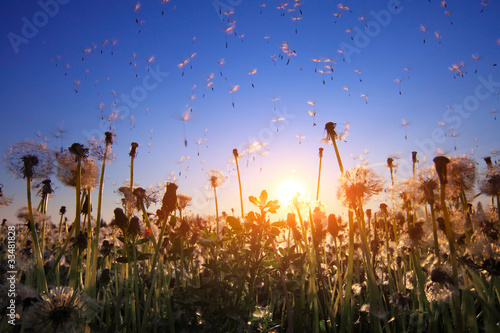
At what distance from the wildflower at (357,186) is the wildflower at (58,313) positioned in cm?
199

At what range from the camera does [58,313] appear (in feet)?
5.99

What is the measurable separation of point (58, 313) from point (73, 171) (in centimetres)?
202

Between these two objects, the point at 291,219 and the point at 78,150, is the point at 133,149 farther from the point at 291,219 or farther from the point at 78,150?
the point at 291,219

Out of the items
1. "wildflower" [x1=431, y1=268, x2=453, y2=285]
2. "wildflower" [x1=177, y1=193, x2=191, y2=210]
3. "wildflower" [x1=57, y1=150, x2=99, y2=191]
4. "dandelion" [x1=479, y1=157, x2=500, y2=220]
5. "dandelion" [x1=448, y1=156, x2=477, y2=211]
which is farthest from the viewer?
"wildflower" [x1=177, y1=193, x2=191, y2=210]

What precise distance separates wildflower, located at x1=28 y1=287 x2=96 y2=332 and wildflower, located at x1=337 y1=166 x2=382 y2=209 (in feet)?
6.52

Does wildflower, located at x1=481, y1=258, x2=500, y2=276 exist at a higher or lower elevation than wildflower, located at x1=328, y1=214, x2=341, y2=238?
lower

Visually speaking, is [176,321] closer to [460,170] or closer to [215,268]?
[215,268]

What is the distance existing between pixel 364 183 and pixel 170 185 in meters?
1.57

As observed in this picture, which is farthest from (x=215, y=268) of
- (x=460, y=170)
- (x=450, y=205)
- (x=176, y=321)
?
(x=450, y=205)

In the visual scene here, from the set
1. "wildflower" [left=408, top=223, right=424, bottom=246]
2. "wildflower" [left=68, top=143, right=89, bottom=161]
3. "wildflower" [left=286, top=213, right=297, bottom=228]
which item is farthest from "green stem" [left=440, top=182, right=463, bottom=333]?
"wildflower" [left=68, top=143, right=89, bottom=161]

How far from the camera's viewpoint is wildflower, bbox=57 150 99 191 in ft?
10.5

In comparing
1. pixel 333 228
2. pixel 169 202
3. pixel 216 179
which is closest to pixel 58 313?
pixel 169 202

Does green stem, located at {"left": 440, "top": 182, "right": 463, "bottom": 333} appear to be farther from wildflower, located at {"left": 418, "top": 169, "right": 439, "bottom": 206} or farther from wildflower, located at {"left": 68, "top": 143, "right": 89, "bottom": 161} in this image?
wildflower, located at {"left": 68, "top": 143, "right": 89, "bottom": 161}

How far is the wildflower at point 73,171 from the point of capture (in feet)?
10.5
